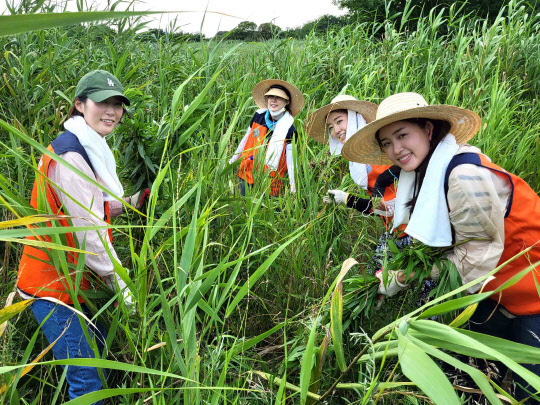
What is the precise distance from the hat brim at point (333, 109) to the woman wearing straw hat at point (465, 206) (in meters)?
1.07

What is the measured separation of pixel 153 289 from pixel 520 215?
1524 millimetres

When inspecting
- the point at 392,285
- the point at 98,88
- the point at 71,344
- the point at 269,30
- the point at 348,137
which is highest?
the point at 269,30

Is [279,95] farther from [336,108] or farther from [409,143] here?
[409,143]

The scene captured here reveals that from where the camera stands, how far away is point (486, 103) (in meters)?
3.76

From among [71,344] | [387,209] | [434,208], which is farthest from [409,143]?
[71,344]

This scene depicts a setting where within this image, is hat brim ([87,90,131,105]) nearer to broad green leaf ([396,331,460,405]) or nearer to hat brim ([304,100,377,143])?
hat brim ([304,100,377,143])

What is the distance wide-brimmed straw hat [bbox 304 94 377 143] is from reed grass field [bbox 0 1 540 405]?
0.30m

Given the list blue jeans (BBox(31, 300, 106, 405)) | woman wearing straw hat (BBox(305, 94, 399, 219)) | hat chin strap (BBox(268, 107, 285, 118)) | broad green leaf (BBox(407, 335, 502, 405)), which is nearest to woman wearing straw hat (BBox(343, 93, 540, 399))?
woman wearing straw hat (BBox(305, 94, 399, 219))

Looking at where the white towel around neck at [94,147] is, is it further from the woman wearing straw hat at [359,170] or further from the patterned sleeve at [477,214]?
the patterned sleeve at [477,214]

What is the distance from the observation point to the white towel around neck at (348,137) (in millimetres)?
2627

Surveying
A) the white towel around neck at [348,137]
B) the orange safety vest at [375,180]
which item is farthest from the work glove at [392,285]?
the white towel around neck at [348,137]

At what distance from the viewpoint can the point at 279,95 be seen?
11.8ft

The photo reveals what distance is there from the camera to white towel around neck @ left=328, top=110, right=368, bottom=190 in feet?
8.62

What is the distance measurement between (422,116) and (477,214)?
1.53 feet
